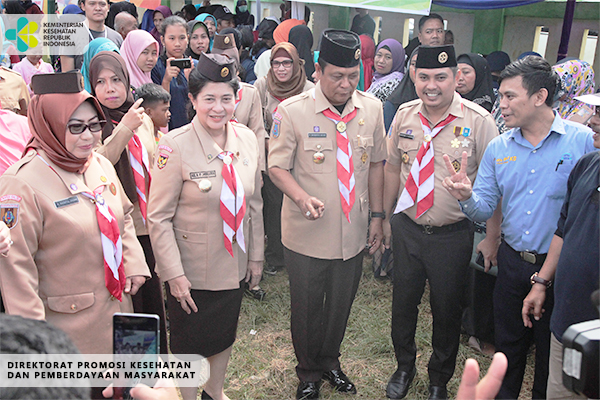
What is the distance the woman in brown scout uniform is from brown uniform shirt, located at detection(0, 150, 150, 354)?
301 millimetres

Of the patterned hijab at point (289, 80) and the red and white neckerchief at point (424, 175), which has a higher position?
the patterned hijab at point (289, 80)

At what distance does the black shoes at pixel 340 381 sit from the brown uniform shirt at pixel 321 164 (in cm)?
81

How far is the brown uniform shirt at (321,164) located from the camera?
10.4 feet

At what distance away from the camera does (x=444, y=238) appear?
10.3 ft

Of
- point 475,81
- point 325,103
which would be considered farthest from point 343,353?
point 475,81

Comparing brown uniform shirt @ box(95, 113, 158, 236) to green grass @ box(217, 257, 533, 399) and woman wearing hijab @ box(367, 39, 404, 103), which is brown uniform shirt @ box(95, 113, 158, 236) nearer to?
green grass @ box(217, 257, 533, 399)

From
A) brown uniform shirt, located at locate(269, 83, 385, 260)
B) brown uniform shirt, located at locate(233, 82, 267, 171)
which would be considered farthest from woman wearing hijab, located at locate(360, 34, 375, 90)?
brown uniform shirt, located at locate(269, 83, 385, 260)

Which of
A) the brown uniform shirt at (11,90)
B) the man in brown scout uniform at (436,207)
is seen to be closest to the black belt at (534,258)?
the man in brown scout uniform at (436,207)

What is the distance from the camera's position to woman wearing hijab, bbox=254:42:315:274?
4.89m

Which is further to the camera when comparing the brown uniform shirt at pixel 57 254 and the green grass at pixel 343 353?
the green grass at pixel 343 353

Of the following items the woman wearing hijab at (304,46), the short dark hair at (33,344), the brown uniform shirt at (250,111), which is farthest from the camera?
the woman wearing hijab at (304,46)

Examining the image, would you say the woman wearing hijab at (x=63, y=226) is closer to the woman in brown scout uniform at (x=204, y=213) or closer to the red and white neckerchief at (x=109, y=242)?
the red and white neckerchief at (x=109, y=242)

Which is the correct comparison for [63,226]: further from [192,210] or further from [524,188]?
[524,188]

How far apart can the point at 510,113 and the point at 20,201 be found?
96.1 inches
